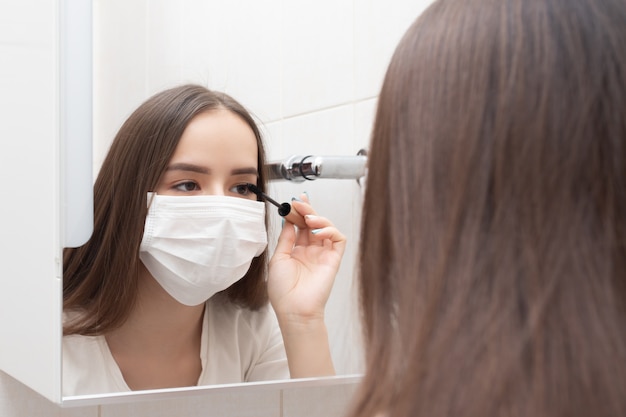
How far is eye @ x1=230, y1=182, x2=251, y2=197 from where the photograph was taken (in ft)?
2.63

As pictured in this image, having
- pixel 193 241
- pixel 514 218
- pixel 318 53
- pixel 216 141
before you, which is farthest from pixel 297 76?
pixel 514 218

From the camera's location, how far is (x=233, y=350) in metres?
0.87

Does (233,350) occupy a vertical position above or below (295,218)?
below

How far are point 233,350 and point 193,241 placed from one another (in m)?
0.18

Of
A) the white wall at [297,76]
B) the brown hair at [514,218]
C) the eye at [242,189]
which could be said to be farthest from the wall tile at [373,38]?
the brown hair at [514,218]

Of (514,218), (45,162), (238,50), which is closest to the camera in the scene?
(514,218)

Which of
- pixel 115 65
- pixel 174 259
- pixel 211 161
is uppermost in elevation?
pixel 115 65

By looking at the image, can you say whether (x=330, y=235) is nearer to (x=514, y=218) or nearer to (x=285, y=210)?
(x=285, y=210)

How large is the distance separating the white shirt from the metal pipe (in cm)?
17

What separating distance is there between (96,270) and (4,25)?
1.06 feet

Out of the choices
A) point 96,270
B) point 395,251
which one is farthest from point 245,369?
point 395,251

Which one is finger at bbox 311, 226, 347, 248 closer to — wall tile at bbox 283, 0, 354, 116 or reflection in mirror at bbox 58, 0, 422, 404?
reflection in mirror at bbox 58, 0, 422, 404

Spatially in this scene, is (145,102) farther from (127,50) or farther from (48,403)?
(48,403)

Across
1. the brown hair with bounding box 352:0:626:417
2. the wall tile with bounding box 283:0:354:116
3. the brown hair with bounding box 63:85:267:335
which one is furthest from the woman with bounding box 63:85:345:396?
the brown hair with bounding box 352:0:626:417
